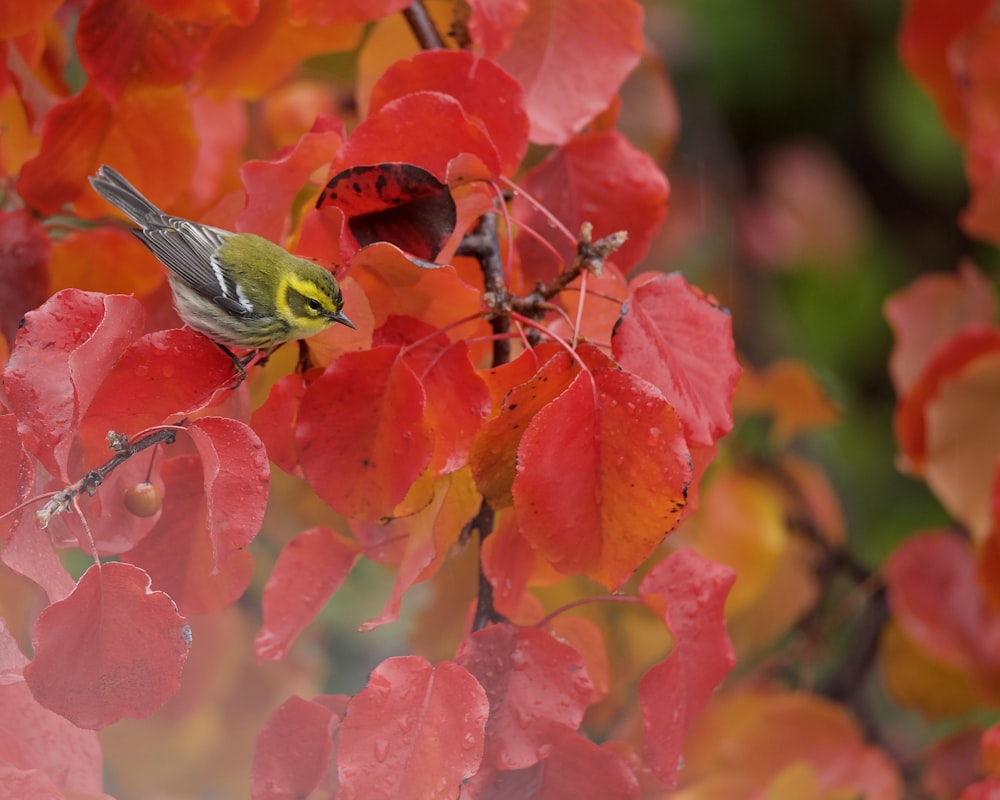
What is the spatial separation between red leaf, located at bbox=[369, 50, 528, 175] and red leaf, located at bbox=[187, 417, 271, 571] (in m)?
0.13

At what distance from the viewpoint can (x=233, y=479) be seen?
28 cm

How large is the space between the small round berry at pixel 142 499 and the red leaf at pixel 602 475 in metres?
0.11

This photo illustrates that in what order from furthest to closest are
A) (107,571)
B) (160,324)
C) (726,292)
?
(726,292)
(160,324)
(107,571)

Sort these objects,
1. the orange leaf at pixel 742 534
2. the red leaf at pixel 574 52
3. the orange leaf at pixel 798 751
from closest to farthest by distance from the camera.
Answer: the red leaf at pixel 574 52, the orange leaf at pixel 798 751, the orange leaf at pixel 742 534

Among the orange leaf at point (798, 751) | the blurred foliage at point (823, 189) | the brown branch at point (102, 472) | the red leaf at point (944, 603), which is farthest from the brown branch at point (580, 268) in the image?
the blurred foliage at point (823, 189)

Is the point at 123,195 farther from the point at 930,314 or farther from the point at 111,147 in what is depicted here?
the point at 930,314

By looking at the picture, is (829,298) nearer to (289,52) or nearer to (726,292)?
(726,292)

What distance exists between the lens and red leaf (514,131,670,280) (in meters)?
0.39

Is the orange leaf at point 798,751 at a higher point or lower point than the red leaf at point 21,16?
lower

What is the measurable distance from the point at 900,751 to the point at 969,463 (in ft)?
0.76

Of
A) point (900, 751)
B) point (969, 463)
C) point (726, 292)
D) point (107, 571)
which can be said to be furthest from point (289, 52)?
point (726, 292)

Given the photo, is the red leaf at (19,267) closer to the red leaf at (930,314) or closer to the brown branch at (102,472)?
the brown branch at (102,472)

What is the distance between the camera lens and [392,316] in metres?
0.34

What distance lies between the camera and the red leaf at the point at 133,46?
1.18 ft
